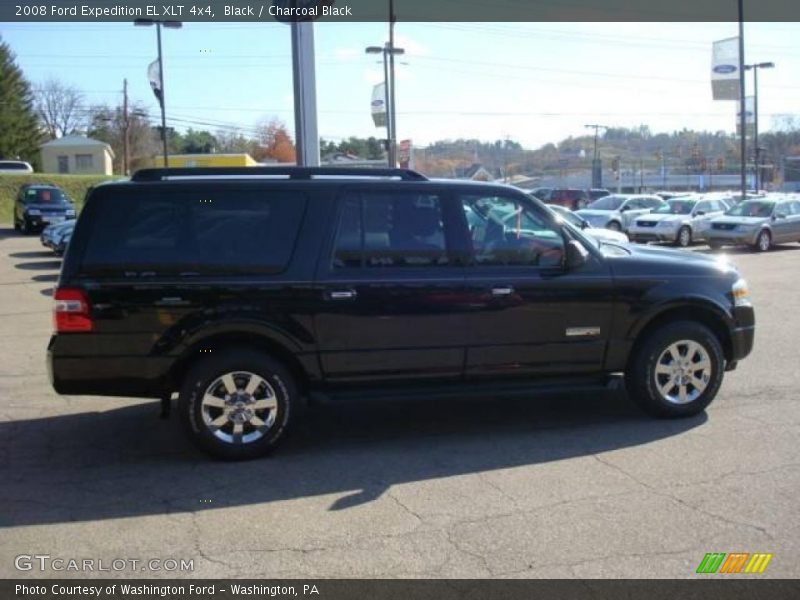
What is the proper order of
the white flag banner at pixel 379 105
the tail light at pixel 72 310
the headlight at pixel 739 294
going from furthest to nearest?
the white flag banner at pixel 379 105, the headlight at pixel 739 294, the tail light at pixel 72 310

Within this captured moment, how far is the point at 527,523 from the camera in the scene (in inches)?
169

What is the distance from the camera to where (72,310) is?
5227 mm

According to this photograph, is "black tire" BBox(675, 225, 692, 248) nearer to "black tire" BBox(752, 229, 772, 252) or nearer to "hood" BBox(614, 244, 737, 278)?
"black tire" BBox(752, 229, 772, 252)

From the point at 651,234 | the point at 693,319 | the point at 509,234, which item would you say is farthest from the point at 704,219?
the point at 509,234

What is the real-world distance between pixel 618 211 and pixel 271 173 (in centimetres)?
2342

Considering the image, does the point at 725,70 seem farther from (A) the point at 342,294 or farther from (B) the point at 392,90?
(A) the point at 342,294

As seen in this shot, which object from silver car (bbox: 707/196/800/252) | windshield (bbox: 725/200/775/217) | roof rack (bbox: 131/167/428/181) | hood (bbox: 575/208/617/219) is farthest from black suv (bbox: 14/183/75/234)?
roof rack (bbox: 131/167/428/181)

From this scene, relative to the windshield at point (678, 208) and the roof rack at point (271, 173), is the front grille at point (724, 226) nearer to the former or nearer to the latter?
the windshield at point (678, 208)

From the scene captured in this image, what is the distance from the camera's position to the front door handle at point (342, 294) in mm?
5461

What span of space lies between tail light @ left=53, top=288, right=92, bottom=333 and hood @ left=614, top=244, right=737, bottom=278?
3.87m

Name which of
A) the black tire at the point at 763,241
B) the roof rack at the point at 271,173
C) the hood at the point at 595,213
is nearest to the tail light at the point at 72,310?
the roof rack at the point at 271,173

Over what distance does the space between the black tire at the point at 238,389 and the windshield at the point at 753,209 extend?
21.0 m
